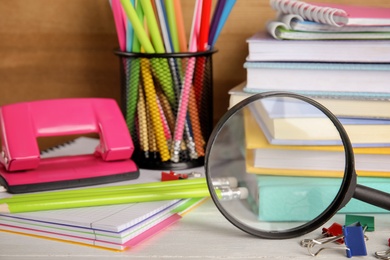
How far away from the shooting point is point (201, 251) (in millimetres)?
629

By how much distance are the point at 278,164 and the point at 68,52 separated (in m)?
0.43

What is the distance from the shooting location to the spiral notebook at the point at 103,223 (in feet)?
2.09

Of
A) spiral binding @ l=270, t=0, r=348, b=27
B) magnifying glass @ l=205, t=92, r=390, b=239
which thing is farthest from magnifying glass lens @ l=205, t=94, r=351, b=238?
spiral binding @ l=270, t=0, r=348, b=27

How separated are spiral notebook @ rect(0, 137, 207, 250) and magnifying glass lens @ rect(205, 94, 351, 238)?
0.07m

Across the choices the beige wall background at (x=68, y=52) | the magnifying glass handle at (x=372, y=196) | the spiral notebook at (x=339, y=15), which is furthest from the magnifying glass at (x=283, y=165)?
the beige wall background at (x=68, y=52)

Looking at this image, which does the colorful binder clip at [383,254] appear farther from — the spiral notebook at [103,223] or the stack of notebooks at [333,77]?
the spiral notebook at [103,223]

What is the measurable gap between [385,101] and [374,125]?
0.09 ft

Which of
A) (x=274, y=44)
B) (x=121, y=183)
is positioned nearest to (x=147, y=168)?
(x=121, y=183)

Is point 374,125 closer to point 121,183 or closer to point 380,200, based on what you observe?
point 380,200

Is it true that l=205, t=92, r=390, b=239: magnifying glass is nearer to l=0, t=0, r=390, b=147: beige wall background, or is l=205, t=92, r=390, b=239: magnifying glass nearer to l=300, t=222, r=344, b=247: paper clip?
l=300, t=222, r=344, b=247: paper clip

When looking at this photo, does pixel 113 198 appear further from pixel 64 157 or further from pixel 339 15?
pixel 339 15

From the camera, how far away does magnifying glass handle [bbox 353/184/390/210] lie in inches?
25.2

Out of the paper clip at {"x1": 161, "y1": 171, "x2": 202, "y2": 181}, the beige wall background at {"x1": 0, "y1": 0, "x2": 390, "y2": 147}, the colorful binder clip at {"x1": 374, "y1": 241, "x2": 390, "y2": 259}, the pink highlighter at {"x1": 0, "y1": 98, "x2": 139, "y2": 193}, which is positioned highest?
the beige wall background at {"x1": 0, "y1": 0, "x2": 390, "y2": 147}

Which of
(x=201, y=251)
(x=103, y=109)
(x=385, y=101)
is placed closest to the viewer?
(x=201, y=251)
